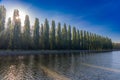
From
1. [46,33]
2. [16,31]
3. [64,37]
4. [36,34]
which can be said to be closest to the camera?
[16,31]

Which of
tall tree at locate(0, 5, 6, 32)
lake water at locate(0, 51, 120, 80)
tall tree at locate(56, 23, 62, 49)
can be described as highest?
tall tree at locate(0, 5, 6, 32)

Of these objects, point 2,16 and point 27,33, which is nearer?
point 2,16

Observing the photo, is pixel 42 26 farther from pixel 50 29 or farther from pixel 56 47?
pixel 56 47

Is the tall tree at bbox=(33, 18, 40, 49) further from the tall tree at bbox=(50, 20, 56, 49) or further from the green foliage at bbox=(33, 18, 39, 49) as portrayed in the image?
the tall tree at bbox=(50, 20, 56, 49)

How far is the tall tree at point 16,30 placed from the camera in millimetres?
53812

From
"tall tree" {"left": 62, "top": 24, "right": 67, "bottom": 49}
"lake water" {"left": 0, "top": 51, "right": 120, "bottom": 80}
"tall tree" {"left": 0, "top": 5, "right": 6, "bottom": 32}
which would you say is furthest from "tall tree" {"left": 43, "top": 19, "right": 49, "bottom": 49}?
"lake water" {"left": 0, "top": 51, "right": 120, "bottom": 80}

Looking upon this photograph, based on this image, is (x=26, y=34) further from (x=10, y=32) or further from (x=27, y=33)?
(x=10, y=32)

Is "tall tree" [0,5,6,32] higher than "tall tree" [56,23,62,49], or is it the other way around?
"tall tree" [0,5,6,32]

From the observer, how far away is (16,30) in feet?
183

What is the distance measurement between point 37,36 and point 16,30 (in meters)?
10.5

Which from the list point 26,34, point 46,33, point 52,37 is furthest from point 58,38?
point 26,34

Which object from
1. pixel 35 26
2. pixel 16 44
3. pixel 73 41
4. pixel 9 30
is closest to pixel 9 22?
pixel 9 30

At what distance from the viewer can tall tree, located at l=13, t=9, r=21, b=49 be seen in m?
53.8

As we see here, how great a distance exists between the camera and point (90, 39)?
11025 cm
